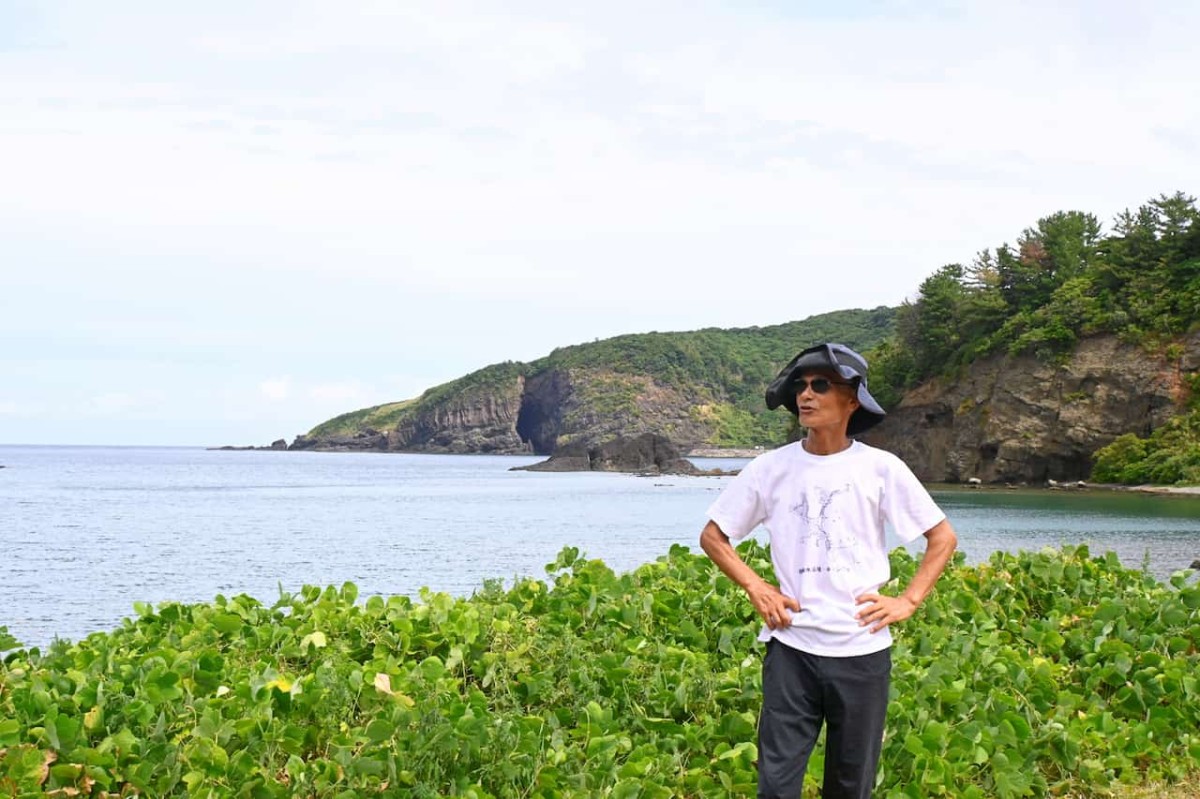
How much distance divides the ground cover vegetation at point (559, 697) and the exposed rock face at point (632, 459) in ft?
400

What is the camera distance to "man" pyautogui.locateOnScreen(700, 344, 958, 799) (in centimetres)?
426

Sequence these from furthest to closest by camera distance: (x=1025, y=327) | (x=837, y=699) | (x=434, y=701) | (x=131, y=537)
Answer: (x=1025, y=327) < (x=131, y=537) < (x=434, y=701) < (x=837, y=699)

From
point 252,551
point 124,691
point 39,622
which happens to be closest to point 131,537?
point 252,551

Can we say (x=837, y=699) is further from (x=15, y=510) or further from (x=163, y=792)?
(x=15, y=510)

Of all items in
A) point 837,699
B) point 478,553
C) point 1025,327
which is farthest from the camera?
point 1025,327

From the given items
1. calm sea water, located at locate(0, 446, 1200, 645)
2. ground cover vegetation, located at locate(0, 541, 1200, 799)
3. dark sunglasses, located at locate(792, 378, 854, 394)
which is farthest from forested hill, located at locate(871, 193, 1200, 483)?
dark sunglasses, located at locate(792, 378, 854, 394)

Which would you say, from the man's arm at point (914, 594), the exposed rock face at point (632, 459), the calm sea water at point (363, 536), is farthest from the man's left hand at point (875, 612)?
the exposed rock face at point (632, 459)

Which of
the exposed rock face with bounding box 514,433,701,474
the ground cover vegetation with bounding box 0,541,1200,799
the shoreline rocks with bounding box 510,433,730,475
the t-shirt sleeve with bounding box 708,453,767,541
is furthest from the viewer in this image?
the exposed rock face with bounding box 514,433,701,474

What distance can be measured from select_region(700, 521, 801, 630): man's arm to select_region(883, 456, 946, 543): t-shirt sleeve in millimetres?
492

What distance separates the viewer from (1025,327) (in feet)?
279

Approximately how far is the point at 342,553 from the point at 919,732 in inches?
1455

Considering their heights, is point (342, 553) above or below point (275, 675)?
below

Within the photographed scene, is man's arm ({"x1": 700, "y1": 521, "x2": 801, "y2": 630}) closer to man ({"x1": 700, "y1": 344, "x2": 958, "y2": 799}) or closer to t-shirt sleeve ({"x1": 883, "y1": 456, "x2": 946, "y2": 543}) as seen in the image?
man ({"x1": 700, "y1": 344, "x2": 958, "y2": 799})

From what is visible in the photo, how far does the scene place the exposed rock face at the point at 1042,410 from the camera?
76312 mm
